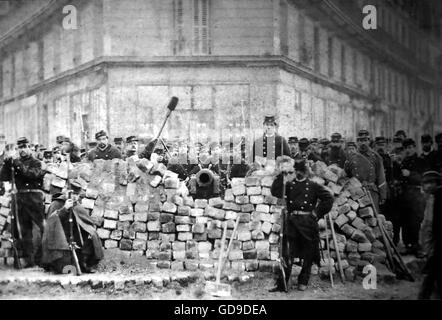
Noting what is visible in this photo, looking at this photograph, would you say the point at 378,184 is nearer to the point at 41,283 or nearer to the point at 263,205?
the point at 263,205

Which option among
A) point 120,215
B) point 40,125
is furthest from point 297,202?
point 40,125

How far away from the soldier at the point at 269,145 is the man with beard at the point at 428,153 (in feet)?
5.74

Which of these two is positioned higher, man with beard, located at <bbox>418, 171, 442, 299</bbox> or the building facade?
the building facade

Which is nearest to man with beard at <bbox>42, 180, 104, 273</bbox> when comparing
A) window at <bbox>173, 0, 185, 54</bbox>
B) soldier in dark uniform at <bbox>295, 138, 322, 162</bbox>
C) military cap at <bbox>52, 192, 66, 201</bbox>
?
military cap at <bbox>52, 192, 66, 201</bbox>

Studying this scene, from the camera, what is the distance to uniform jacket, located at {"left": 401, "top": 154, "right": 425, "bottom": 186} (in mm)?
6273

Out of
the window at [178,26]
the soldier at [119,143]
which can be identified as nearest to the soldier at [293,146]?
the window at [178,26]

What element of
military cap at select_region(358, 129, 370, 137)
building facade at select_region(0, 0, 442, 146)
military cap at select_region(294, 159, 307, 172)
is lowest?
military cap at select_region(294, 159, 307, 172)

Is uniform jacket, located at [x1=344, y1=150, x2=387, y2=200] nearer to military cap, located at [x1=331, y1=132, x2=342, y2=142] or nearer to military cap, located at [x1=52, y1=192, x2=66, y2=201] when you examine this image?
military cap, located at [x1=331, y1=132, x2=342, y2=142]

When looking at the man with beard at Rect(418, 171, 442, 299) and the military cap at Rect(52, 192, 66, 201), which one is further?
the military cap at Rect(52, 192, 66, 201)

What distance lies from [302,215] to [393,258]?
4.37 ft

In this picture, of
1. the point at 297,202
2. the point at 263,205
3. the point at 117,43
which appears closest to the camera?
the point at 297,202

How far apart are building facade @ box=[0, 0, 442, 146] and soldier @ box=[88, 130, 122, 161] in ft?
0.49

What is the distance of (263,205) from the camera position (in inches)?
234
